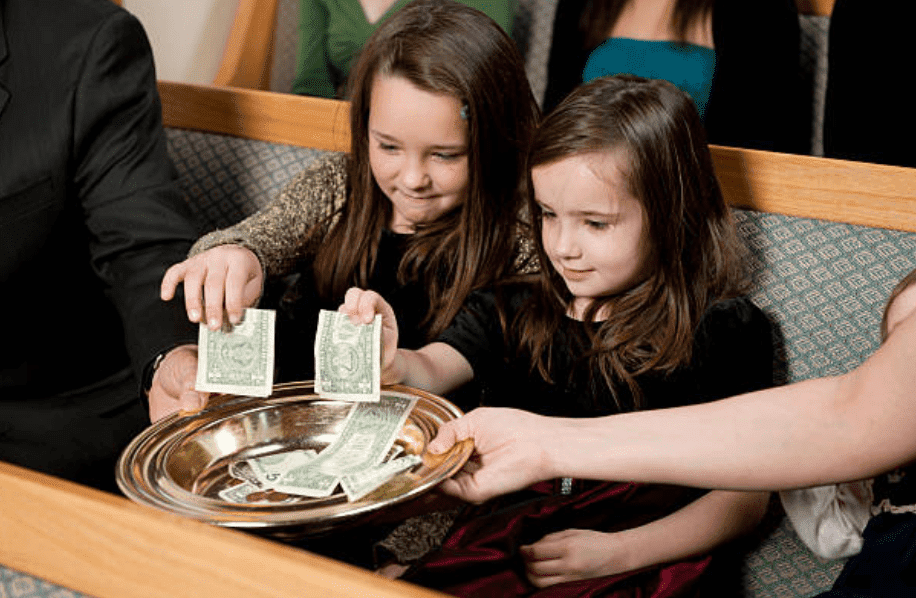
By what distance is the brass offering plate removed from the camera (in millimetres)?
1315

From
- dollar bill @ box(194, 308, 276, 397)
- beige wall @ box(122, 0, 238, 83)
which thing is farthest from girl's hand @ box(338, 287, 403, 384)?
beige wall @ box(122, 0, 238, 83)

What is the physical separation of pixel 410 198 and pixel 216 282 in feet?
1.41

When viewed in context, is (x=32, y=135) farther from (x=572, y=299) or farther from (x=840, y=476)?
(x=840, y=476)

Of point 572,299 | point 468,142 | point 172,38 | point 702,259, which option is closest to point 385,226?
point 468,142

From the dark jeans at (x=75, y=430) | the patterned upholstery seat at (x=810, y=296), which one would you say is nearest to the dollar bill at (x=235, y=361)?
the dark jeans at (x=75, y=430)

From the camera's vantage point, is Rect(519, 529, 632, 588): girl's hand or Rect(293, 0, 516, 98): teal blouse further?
Rect(293, 0, 516, 98): teal blouse

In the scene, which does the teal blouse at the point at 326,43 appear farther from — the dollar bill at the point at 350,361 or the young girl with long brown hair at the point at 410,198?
the dollar bill at the point at 350,361

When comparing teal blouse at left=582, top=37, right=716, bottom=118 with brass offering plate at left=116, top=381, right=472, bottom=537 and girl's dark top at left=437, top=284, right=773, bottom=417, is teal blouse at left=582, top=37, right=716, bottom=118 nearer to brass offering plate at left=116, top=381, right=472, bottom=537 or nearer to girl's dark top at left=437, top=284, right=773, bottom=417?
girl's dark top at left=437, top=284, right=773, bottom=417

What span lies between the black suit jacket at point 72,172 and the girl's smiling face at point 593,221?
2.34 feet

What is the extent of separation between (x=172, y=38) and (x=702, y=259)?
378 cm

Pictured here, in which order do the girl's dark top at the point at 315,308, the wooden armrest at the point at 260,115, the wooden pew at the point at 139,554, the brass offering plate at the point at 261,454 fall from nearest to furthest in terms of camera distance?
the wooden pew at the point at 139,554
the brass offering plate at the point at 261,454
the girl's dark top at the point at 315,308
the wooden armrest at the point at 260,115

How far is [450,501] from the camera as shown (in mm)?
1557

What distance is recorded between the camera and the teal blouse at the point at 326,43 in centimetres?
363

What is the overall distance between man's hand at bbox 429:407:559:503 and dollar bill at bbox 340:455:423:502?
42 mm
